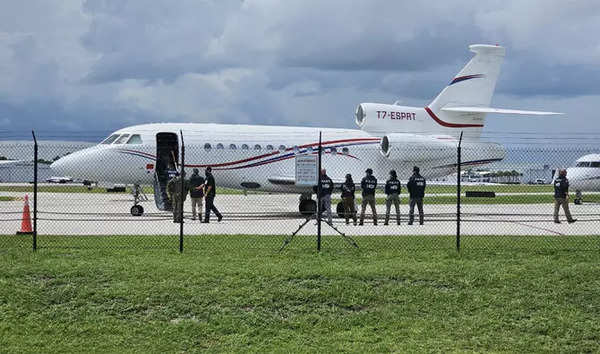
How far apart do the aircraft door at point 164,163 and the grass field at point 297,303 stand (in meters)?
12.9

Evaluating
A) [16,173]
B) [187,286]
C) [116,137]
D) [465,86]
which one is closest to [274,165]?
[116,137]

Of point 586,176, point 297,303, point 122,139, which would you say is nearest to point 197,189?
point 122,139

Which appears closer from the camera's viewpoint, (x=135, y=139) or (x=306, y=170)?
(x=306, y=170)

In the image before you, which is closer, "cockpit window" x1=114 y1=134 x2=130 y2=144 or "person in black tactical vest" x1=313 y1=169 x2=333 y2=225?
"person in black tactical vest" x1=313 y1=169 x2=333 y2=225

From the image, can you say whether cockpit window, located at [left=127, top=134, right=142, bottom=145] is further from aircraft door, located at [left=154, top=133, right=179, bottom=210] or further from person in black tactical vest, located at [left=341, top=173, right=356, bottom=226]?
person in black tactical vest, located at [left=341, top=173, right=356, bottom=226]

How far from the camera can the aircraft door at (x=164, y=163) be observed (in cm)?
2701

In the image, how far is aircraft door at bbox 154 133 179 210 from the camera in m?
27.0

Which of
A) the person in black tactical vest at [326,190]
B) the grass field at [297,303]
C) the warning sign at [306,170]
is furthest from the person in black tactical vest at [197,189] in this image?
the grass field at [297,303]

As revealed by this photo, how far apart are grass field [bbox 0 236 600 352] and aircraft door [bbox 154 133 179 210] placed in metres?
12.9

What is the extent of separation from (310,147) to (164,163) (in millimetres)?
5655

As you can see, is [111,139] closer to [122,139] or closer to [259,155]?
[122,139]

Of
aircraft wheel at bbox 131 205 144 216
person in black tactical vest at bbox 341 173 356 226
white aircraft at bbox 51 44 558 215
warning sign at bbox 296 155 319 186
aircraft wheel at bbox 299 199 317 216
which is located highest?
white aircraft at bbox 51 44 558 215

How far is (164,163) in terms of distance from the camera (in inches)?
1086

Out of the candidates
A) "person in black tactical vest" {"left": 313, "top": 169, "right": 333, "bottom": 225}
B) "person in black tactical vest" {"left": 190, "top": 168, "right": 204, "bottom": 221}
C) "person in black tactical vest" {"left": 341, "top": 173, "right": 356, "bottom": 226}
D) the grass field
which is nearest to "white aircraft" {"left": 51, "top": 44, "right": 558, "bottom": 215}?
"person in black tactical vest" {"left": 190, "top": 168, "right": 204, "bottom": 221}
